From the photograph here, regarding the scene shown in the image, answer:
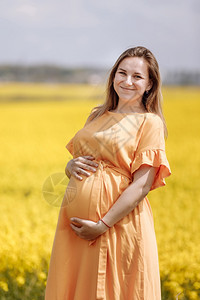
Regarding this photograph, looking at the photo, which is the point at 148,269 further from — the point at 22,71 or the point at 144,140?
the point at 22,71

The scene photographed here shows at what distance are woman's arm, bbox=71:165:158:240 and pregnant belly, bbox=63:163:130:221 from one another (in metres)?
0.05

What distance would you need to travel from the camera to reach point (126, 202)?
5.87 feet

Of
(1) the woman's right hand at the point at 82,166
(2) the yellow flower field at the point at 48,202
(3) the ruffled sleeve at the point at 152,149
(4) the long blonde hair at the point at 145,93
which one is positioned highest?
(4) the long blonde hair at the point at 145,93

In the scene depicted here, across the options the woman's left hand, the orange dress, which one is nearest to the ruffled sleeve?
the orange dress

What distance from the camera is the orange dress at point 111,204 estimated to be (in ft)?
6.02

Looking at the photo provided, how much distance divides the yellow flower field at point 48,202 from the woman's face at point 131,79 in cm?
23

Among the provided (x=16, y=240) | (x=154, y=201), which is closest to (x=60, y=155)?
(x=154, y=201)

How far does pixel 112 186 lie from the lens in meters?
1.86

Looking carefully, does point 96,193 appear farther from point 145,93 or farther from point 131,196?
point 145,93

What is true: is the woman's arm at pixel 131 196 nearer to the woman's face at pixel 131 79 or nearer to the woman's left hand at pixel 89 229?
the woman's left hand at pixel 89 229

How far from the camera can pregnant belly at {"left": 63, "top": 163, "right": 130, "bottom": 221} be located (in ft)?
6.05

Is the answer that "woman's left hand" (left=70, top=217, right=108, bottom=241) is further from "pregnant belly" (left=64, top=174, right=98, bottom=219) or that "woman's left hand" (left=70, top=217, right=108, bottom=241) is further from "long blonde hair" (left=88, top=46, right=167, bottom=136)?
"long blonde hair" (left=88, top=46, right=167, bottom=136)

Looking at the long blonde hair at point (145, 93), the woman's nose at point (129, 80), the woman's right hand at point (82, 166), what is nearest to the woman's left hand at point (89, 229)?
the woman's right hand at point (82, 166)

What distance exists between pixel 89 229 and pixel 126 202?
0.66 feet
